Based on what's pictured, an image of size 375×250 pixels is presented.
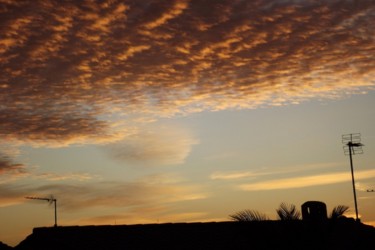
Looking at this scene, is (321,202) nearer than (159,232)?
Yes

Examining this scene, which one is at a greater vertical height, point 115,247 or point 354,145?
point 354,145

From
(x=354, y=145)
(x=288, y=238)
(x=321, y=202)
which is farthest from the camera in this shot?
(x=354, y=145)

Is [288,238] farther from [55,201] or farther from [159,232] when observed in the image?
[55,201]

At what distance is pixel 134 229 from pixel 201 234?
3.44 meters

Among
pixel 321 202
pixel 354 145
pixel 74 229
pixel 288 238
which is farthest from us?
pixel 354 145

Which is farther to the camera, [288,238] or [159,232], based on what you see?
[159,232]

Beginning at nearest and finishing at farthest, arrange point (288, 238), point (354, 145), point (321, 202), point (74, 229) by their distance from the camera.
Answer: point (288, 238) → point (321, 202) → point (74, 229) → point (354, 145)

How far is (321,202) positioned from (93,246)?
36.5 feet

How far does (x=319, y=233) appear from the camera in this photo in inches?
855

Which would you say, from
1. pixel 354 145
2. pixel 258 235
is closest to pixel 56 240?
pixel 258 235

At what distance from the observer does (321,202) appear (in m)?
26.2

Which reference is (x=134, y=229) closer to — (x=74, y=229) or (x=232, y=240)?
(x=74, y=229)

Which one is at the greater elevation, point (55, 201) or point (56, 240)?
point (55, 201)

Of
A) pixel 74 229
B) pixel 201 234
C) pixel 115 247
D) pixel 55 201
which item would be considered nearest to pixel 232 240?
pixel 201 234
